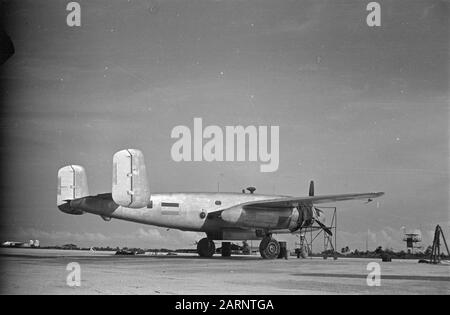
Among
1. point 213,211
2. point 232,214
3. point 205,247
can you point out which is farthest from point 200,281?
point 205,247

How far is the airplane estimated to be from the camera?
19.8 m

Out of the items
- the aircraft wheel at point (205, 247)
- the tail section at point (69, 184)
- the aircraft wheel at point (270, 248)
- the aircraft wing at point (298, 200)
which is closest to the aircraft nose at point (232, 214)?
the aircraft wing at point (298, 200)

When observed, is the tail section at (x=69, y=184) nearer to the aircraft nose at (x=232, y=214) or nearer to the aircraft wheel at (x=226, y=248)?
the aircraft nose at (x=232, y=214)

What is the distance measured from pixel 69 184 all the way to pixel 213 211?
6.54 m

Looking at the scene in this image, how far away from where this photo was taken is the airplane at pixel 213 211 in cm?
1980

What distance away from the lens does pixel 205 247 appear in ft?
83.3

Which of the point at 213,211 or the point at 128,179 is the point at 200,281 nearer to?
the point at 128,179

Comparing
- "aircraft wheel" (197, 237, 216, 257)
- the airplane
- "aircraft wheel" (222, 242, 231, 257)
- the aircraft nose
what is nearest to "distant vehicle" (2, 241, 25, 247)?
the airplane

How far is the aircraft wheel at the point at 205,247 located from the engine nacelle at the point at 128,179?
848cm

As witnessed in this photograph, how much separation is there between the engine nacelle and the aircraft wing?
6421 mm

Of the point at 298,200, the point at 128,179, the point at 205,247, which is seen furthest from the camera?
the point at 205,247

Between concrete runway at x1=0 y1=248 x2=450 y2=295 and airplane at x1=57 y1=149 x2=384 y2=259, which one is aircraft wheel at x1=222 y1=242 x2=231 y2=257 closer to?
airplane at x1=57 y1=149 x2=384 y2=259
